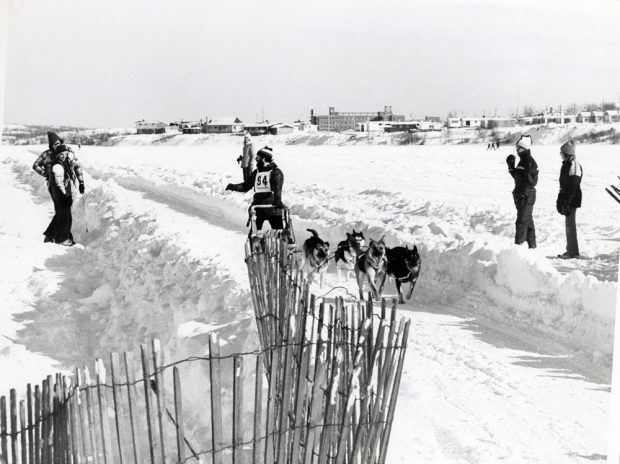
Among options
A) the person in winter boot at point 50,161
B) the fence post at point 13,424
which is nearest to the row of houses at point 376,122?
the person in winter boot at point 50,161

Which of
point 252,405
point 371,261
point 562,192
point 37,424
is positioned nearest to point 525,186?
point 562,192

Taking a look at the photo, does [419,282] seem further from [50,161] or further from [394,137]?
[50,161]

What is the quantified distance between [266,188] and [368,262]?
1.45ft

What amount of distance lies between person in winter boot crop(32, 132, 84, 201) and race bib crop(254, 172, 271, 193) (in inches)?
23.3

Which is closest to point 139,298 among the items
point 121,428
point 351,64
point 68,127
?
point 121,428

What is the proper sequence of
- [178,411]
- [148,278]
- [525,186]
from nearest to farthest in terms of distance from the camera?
[178,411], [148,278], [525,186]

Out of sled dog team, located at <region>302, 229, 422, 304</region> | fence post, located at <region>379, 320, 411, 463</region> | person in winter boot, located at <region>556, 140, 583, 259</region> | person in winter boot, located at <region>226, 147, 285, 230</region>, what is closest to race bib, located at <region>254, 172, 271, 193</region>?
person in winter boot, located at <region>226, 147, 285, 230</region>

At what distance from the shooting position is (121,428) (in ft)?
7.45

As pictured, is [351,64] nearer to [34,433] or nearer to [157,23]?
[157,23]

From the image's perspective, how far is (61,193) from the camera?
2.62 meters

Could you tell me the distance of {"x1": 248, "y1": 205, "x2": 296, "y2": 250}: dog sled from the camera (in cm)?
272

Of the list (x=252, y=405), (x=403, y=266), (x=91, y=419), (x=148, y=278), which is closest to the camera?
(x=91, y=419)

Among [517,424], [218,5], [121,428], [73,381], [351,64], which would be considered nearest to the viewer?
[73,381]

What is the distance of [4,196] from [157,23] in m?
0.75
